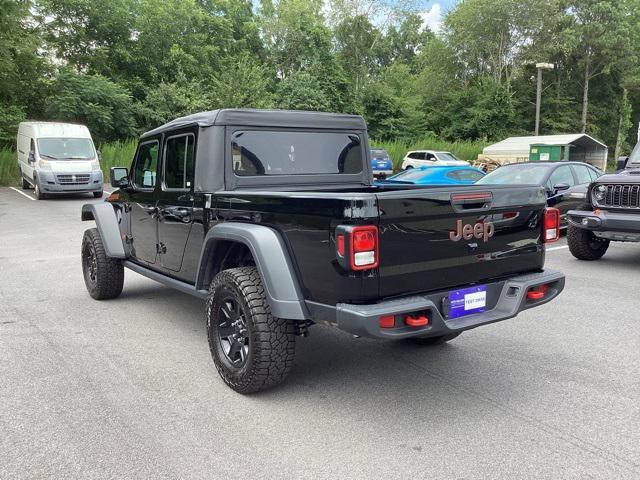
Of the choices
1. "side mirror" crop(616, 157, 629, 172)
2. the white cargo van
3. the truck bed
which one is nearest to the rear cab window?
the truck bed

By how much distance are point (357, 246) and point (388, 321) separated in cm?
46

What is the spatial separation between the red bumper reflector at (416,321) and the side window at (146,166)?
3.02 meters

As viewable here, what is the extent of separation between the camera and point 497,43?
51531 millimetres

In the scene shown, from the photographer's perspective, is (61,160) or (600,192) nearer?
(600,192)

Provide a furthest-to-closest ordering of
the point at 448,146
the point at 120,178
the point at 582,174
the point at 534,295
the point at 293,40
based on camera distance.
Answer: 1. the point at 293,40
2. the point at 448,146
3. the point at 582,174
4. the point at 120,178
5. the point at 534,295

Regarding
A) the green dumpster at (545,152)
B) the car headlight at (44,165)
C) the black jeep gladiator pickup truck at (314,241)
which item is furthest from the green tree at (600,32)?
the black jeep gladiator pickup truck at (314,241)

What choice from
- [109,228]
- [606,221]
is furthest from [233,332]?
[606,221]

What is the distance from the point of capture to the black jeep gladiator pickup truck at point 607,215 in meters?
7.79

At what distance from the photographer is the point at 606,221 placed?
7961 millimetres

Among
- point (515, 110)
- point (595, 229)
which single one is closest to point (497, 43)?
point (515, 110)

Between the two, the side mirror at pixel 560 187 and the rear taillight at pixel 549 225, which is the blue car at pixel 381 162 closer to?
the side mirror at pixel 560 187

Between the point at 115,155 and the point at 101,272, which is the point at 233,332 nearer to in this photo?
the point at 101,272

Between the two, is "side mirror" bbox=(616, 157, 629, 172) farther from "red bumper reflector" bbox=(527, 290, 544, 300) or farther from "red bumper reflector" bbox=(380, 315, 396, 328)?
"red bumper reflector" bbox=(380, 315, 396, 328)

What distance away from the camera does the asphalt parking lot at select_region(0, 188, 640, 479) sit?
Answer: 293cm
